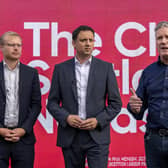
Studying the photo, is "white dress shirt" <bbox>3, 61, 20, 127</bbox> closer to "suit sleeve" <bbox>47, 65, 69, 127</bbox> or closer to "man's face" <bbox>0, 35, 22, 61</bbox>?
"man's face" <bbox>0, 35, 22, 61</bbox>

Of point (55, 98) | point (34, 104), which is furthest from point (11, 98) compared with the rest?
point (55, 98)

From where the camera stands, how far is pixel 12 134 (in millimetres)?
2449

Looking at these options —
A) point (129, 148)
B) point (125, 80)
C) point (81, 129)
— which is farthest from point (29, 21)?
point (129, 148)

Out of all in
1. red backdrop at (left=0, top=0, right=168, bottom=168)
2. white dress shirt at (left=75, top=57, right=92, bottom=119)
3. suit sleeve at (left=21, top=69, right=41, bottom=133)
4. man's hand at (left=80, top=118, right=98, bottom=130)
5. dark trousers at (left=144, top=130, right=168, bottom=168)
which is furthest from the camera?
red backdrop at (left=0, top=0, right=168, bottom=168)

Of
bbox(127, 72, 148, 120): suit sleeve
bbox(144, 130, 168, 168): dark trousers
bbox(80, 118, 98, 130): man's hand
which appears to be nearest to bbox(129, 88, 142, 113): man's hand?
bbox(127, 72, 148, 120): suit sleeve

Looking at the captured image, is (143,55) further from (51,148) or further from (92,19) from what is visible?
(51,148)

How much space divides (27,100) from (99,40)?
3.40 feet

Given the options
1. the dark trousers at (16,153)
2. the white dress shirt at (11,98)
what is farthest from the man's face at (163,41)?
the dark trousers at (16,153)

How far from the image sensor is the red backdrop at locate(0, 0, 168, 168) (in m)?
3.14

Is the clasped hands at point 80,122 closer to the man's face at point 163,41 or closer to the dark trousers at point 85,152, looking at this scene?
the dark trousers at point 85,152

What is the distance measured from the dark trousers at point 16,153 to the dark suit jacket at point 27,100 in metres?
0.07

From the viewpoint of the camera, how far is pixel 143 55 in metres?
3.16

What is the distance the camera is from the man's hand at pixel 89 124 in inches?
91.9

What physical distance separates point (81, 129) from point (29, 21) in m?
1.32
